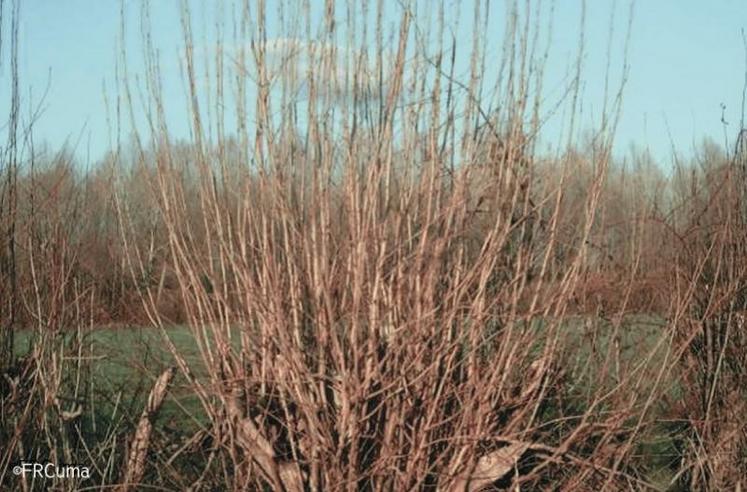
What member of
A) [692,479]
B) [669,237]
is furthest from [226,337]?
[669,237]

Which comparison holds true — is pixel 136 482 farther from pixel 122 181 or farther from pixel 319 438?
pixel 122 181

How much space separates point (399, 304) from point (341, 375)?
1.24 feet

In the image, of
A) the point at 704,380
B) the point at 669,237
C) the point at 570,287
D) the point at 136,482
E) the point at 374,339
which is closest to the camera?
the point at 374,339

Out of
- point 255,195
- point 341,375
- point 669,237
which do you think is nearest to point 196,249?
point 255,195

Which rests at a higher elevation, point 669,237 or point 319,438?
point 669,237

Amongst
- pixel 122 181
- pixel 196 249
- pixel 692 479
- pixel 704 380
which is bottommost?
pixel 692 479

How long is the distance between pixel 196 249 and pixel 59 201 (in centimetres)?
118

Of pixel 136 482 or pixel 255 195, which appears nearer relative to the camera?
pixel 255 195

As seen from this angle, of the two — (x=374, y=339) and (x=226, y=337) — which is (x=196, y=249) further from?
(x=374, y=339)

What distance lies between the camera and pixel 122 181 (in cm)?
540

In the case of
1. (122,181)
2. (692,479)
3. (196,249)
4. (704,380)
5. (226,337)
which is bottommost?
(692,479)

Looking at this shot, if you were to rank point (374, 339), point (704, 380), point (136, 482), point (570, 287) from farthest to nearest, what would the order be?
1. point (704, 380)
2. point (136, 482)
3. point (570, 287)
4. point (374, 339)

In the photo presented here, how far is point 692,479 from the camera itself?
553 centimetres

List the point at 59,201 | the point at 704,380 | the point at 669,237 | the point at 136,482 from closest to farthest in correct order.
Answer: the point at 136,482, the point at 59,201, the point at 704,380, the point at 669,237
